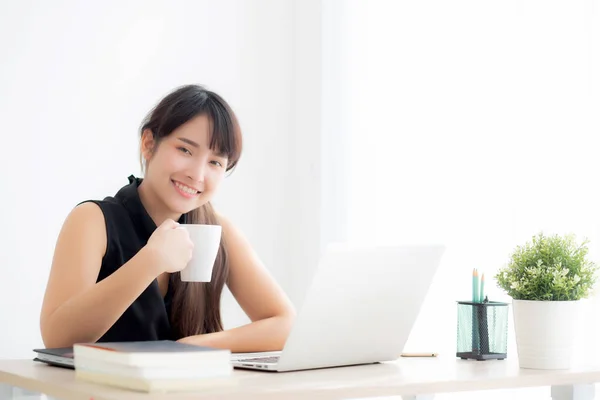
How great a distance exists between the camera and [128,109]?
3.08 metres

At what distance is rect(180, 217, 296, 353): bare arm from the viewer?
1595 mm

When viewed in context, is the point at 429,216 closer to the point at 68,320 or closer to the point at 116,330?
the point at 116,330

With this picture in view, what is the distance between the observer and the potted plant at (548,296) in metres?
1.37

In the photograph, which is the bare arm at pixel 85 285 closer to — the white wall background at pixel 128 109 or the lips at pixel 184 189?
the lips at pixel 184 189

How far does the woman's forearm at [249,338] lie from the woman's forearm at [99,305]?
14 centimetres

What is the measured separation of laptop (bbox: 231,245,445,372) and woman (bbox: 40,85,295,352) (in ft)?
1.01

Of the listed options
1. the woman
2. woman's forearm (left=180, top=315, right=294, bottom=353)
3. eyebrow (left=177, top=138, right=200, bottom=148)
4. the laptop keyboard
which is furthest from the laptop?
eyebrow (left=177, top=138, right=200, bottom=148)

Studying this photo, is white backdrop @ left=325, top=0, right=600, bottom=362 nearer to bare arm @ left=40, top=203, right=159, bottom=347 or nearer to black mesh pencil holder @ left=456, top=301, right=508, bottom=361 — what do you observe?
black mesh pencil holder @ left=456, top=301, right=508, bottom=361

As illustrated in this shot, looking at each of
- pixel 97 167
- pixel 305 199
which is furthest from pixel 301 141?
pixel 97 167

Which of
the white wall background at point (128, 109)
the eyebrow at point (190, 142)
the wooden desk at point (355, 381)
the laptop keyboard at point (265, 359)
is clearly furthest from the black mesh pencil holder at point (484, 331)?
the white wall background at point (128, 109)

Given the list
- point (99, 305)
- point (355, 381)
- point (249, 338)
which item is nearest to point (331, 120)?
point (249, 338)

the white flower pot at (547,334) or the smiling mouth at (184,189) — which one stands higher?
the smiling mouth at (184,189)

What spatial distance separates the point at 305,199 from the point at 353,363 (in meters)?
2.05

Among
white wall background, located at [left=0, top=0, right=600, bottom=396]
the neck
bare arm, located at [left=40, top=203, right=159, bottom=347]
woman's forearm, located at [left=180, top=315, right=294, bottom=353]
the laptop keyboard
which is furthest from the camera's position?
white wall background, located at [left=0, top=0, right=600, bottom=396]
